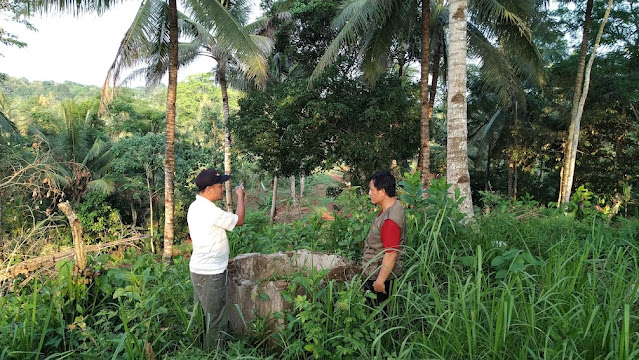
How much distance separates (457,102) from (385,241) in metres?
3.38

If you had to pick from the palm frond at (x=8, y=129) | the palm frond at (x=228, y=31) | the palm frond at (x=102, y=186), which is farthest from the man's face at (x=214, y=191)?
the palm frond at (x=102, y=186)

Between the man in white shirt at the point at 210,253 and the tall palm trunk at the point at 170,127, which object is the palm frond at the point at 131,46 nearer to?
the tall palm trunk at the point at 170,127

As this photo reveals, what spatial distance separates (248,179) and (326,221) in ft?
83.0

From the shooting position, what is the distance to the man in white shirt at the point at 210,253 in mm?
2941

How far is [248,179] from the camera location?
29.3 meters

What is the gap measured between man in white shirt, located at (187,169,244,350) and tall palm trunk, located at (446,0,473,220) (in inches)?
135

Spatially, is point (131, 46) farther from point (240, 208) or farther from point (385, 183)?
point (385, 183)

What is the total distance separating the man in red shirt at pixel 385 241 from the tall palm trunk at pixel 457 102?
107 inches

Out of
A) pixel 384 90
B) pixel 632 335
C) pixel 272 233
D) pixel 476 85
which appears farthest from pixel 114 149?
pixel 632 335

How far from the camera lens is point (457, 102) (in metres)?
5.36

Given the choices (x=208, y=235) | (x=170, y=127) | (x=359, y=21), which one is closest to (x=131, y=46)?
(x=170, y=127)

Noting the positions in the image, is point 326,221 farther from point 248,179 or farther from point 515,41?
point 248,179

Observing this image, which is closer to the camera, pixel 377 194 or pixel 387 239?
pixel 387 239

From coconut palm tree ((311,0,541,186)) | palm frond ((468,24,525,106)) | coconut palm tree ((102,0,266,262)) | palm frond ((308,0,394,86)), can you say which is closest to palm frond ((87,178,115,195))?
coconut palm tree ((102,0,266,262))
